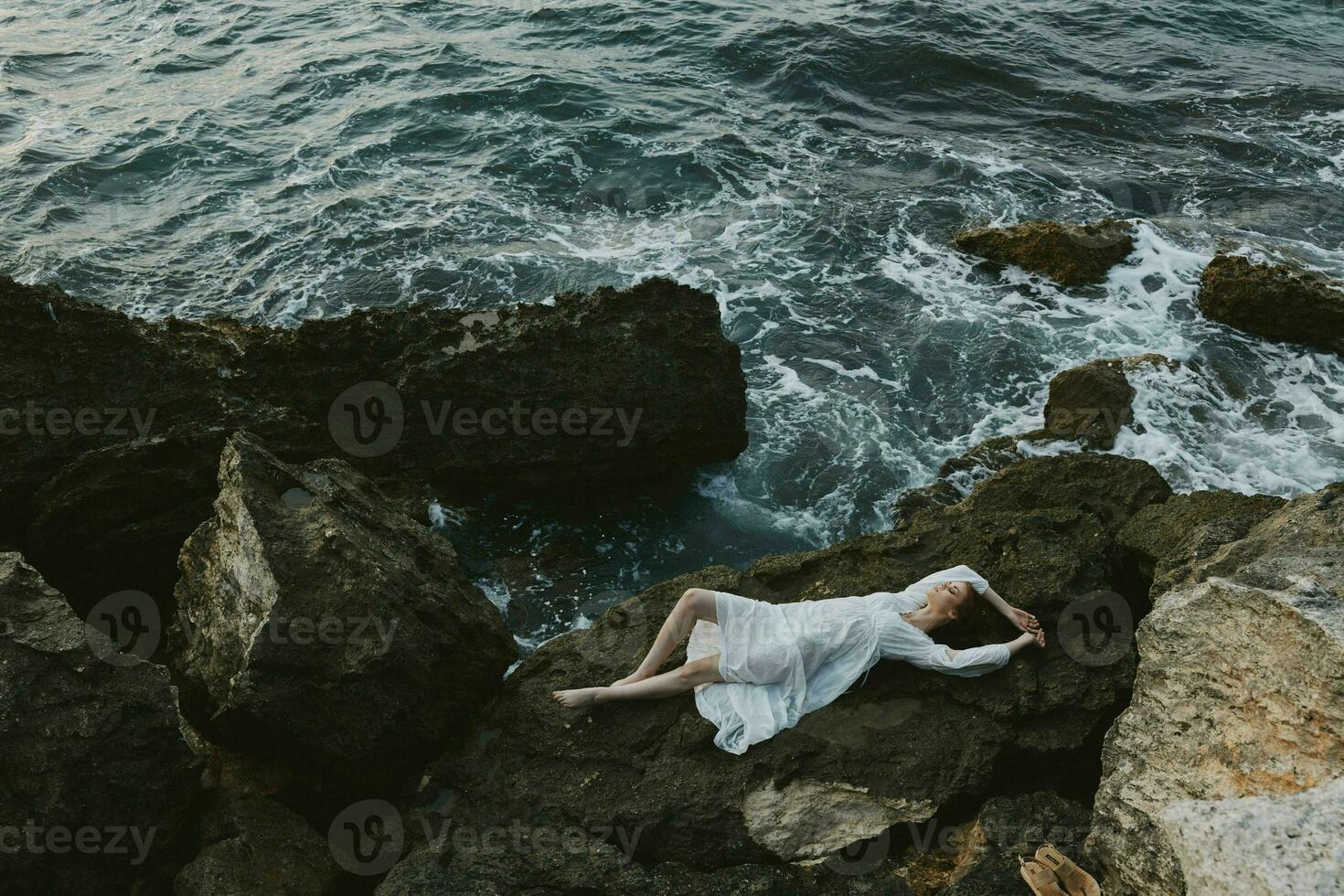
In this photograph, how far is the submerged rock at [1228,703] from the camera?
470cm

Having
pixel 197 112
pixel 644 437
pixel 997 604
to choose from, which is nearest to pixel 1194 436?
pixel 997 604

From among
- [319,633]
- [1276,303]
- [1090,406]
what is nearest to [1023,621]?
[319,633]

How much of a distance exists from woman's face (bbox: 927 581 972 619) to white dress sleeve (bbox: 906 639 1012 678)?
257 millimetres

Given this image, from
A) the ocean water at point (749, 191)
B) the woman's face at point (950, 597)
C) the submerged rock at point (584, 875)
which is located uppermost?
the woman's face at point (950, 597)

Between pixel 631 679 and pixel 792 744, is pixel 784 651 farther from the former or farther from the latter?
pixel 631 679

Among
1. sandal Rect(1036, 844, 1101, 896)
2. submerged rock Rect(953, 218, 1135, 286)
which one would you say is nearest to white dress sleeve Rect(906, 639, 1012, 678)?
sandal Rect(1036, 844, 1101, 896)

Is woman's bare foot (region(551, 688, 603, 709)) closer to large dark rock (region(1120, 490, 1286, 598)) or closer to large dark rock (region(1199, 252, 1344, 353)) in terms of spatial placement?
large dark rock (region(1120, 490, 1286, 598))

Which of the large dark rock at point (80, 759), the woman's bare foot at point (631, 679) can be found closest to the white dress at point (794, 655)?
the woman's bare foot at point (631, 679)

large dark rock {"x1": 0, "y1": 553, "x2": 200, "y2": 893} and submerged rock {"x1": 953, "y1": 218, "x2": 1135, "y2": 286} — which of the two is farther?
submerged rock {"x1": 953, "y1": 218, "x2": 1135, "y2": 286}

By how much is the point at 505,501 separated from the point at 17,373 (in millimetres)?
3956

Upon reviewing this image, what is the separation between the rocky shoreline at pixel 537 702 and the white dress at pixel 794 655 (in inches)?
6.0

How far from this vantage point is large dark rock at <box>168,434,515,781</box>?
5.71 metres

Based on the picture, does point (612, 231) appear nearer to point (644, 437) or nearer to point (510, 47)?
point (644, 437)

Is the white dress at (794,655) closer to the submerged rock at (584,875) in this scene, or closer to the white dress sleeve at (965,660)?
the white dress sleeve at (965,660)
